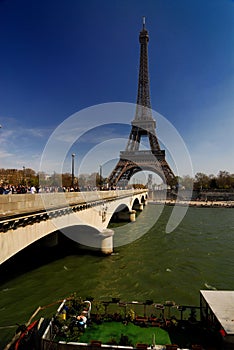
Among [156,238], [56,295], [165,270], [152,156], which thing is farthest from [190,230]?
[152,156]

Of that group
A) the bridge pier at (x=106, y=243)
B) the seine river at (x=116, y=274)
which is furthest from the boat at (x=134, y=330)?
the bridge pier at (x=106, y=243)

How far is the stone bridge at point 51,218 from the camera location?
816cm

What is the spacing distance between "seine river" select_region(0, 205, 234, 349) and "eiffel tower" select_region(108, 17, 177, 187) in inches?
1428

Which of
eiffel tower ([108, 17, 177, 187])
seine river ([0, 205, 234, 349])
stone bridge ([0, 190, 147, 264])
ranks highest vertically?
eiffel tower ([108, 17, 177, 187])

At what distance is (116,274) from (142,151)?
5216 centimetres

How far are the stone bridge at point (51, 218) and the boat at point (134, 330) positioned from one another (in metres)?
2.71

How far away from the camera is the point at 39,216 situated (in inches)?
405

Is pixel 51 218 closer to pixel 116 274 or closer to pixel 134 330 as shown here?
pixel 116 274

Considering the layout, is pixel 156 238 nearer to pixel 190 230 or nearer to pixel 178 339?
pixel 190 230

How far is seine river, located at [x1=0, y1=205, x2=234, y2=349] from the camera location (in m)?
11.3

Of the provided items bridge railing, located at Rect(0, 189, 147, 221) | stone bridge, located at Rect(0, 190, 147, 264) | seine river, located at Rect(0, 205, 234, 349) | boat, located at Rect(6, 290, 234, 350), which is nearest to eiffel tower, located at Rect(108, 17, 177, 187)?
stone bridge, located at Rect(0, 190, 147, 264)

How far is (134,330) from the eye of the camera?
711 centimetres

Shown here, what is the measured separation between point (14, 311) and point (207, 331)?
7.76 meters

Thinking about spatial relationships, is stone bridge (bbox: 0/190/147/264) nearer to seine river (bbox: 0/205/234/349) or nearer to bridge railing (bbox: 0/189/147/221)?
bridge railing (bbox: 0/189/147/221)
